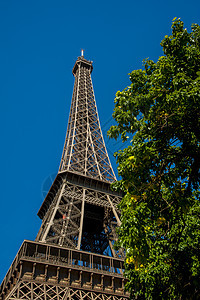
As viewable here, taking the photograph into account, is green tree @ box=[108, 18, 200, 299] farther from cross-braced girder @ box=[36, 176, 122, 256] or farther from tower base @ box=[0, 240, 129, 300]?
cross-braced girder @ box=[36, 176, 122, 256]

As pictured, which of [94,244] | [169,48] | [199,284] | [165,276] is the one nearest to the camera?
[199,284]

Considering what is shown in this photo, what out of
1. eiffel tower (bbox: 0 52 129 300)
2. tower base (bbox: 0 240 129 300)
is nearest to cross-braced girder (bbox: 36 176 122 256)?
Result: eiffel tower (bbox: 0 52 129 300)

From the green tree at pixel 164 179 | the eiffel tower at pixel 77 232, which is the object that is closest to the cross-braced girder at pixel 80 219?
Answer: the eiffel tower at pixel 77 232

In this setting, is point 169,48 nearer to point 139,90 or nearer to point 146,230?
point 139,90

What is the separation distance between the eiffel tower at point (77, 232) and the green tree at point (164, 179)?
13.5 meters

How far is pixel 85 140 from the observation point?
47375 millimetres

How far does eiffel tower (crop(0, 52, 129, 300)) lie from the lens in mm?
23156

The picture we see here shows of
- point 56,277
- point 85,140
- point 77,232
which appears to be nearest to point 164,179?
point 56,277

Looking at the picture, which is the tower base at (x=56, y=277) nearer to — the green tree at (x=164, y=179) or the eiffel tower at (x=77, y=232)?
the eiffel tower at (x=77, y=232)

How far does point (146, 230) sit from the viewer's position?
34.7 ft

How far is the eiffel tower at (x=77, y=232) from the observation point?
23.2m

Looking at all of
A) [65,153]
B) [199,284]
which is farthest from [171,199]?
[65,153]

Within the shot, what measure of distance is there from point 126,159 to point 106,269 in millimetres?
20537

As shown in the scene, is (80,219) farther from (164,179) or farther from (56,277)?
(164,179)
